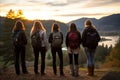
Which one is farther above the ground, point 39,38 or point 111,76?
point 39,38

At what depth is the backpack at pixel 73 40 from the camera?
51.6ft

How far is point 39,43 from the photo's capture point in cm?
1548

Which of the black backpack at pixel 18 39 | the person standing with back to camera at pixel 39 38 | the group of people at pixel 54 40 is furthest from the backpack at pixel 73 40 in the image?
the black backpack at pixel 18 39

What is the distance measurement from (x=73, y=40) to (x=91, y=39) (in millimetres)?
843

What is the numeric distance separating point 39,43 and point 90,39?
235 centimetres

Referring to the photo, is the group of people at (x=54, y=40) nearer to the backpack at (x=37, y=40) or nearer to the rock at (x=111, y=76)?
the backpack at (x=37, y=40)

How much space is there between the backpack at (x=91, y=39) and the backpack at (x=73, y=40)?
516 millimetres

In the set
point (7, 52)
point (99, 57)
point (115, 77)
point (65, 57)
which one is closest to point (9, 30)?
point (7, 52)

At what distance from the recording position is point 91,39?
15938 mm

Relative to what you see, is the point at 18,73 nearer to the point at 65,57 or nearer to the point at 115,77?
the point at 115,77

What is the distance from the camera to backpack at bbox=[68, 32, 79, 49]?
1573 centimetres

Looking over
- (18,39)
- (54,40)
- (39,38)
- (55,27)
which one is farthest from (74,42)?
(18,39)

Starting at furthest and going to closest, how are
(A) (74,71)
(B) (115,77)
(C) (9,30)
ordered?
(C) (9,30) → (A) (74,71) → (B) (115,77)

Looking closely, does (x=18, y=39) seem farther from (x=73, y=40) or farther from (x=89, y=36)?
(x=89, y=36)
